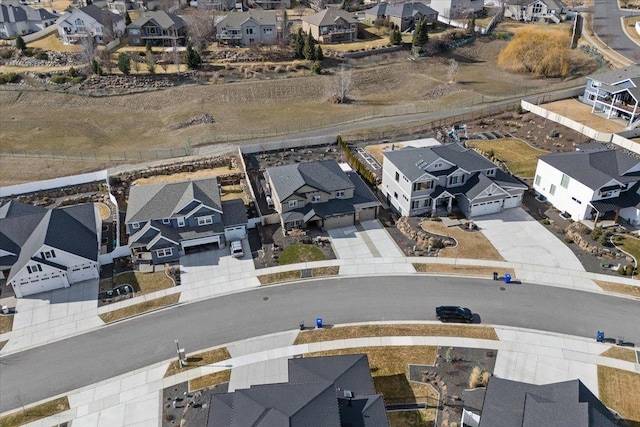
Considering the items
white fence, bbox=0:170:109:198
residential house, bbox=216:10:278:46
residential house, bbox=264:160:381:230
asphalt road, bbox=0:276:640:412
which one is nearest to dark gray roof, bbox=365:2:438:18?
residential house, bbox=216:10:278:46

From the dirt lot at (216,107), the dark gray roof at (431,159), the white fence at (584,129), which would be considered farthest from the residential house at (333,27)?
the dark gray roof at (431,159)

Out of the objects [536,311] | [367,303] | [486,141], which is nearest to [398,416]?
[367,303]

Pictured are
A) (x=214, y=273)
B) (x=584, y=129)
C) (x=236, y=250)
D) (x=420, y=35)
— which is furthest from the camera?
(x=420, y=35)

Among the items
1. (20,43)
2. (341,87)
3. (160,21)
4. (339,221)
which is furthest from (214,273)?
(20,43)

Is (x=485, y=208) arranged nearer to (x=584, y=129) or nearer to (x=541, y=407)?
(x=541, y=407)

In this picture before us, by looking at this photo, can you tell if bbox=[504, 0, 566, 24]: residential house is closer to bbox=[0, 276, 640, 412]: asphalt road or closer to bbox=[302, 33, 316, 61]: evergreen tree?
bbox=[302, 33, 316, 61]: evergreen tree

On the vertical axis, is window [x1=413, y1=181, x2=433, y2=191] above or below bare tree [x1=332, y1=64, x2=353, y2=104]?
below
